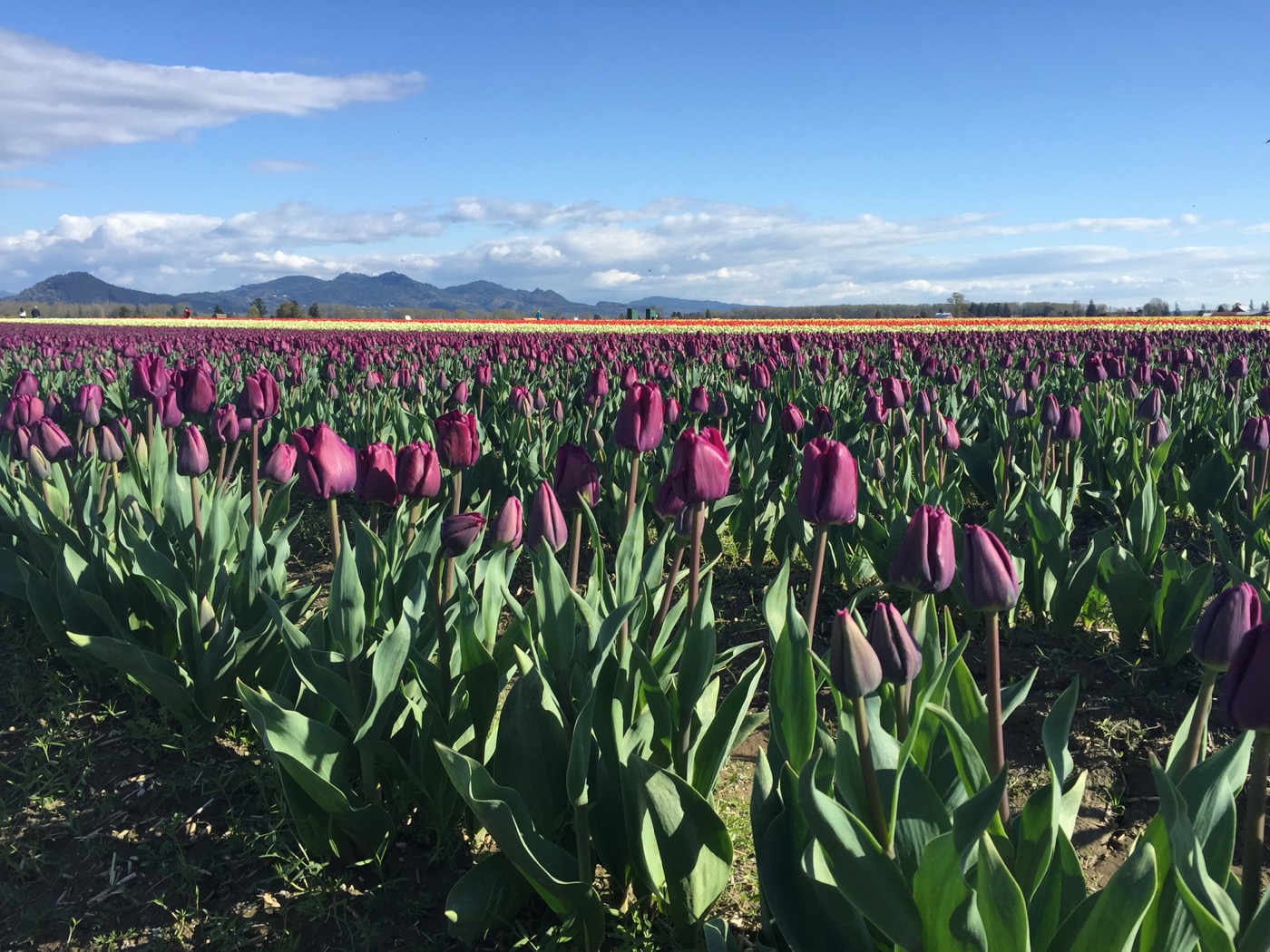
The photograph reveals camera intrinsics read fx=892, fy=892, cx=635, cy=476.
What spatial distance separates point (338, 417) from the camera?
22.9 feet

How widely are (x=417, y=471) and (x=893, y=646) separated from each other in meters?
1.58

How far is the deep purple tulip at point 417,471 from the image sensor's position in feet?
8.55

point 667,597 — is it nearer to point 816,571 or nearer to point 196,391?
point 816,571

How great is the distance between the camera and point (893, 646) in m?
1.50

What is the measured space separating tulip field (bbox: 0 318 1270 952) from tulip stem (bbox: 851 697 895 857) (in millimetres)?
10

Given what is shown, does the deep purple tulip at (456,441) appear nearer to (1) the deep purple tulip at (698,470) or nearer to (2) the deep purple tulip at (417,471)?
(2) the deep purple tulip at (417,471)

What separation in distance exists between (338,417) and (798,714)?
5.83 metres

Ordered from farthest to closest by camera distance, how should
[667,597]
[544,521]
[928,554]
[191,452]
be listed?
[191,452], [667,597], [544,521], [928,554]

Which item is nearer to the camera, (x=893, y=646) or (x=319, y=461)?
(x=893, y=646)

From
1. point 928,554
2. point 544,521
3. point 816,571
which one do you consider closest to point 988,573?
point 928,554

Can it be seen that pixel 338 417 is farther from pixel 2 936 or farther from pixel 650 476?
pixel 2 936

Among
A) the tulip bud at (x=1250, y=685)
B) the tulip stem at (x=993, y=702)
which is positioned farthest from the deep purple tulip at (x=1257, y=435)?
the tulip bud at (x=1250, y=685)

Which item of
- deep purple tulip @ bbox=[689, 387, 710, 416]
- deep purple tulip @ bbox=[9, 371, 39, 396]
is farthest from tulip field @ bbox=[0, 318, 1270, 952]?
deep purple tulip @ bbox=[9, 371, 39, 396]

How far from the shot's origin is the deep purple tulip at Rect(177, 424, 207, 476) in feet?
10.5
